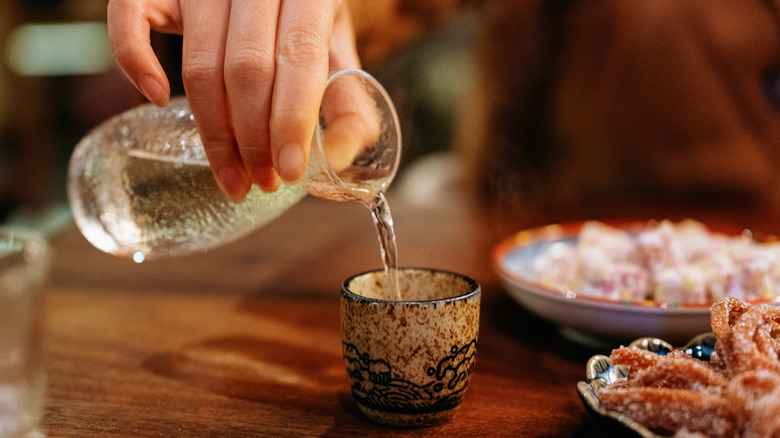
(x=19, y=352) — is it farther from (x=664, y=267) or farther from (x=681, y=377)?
(x=664, y=267)

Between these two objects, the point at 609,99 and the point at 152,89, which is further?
the point at 609,99

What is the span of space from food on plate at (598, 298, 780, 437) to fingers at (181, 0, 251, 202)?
16.0 inches

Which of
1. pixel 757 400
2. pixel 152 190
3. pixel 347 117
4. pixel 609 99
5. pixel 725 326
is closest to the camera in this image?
pixel 757 400

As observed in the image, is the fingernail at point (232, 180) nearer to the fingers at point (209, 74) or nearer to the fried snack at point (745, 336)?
the fingers at point (209, 74)

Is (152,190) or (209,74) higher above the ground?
(209,74)

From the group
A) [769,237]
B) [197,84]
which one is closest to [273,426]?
[197,84]

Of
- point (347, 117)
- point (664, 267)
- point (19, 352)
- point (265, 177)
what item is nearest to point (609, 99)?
point (664, 267)

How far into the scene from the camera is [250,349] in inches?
29.7

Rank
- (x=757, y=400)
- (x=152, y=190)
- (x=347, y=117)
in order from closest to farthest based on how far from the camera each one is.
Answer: (x=757, y=400) → (x=347, y=117) → (x=152, y=190)

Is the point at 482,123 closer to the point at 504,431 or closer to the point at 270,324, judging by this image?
the point at 270,324

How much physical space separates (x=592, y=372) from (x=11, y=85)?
326 cm

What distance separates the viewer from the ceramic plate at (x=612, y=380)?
1.37 ft

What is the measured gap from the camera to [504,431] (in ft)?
1.79

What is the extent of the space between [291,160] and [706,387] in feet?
1.23
